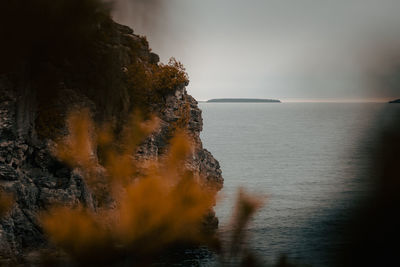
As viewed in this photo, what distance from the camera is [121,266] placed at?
257 centimetres

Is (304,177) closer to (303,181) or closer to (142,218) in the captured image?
(303,181)

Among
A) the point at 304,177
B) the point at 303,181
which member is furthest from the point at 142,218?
the point at 304,177

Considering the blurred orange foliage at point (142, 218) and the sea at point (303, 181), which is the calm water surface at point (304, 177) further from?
the blurred orange foliage at point (142, 218)

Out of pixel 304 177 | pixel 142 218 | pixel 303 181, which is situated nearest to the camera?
pixel 142 218

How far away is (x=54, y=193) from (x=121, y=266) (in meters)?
18.3

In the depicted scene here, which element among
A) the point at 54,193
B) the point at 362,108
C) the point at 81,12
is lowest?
the point at 54,193

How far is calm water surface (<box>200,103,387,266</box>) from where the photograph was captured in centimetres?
177

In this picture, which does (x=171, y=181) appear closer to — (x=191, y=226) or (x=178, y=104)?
(x=191, y=226)

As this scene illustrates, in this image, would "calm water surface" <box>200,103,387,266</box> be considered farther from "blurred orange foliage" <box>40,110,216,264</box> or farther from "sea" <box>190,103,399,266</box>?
"blurred orange foliage" <box>40,110,216,264</box>

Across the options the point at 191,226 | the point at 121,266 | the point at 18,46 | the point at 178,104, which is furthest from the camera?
the point at 178,104

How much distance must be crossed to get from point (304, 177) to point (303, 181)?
10.7ft

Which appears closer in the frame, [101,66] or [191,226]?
[191,226]

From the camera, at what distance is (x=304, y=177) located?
54.7m

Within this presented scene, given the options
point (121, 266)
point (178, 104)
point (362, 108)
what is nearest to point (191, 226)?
point (121, 266)
